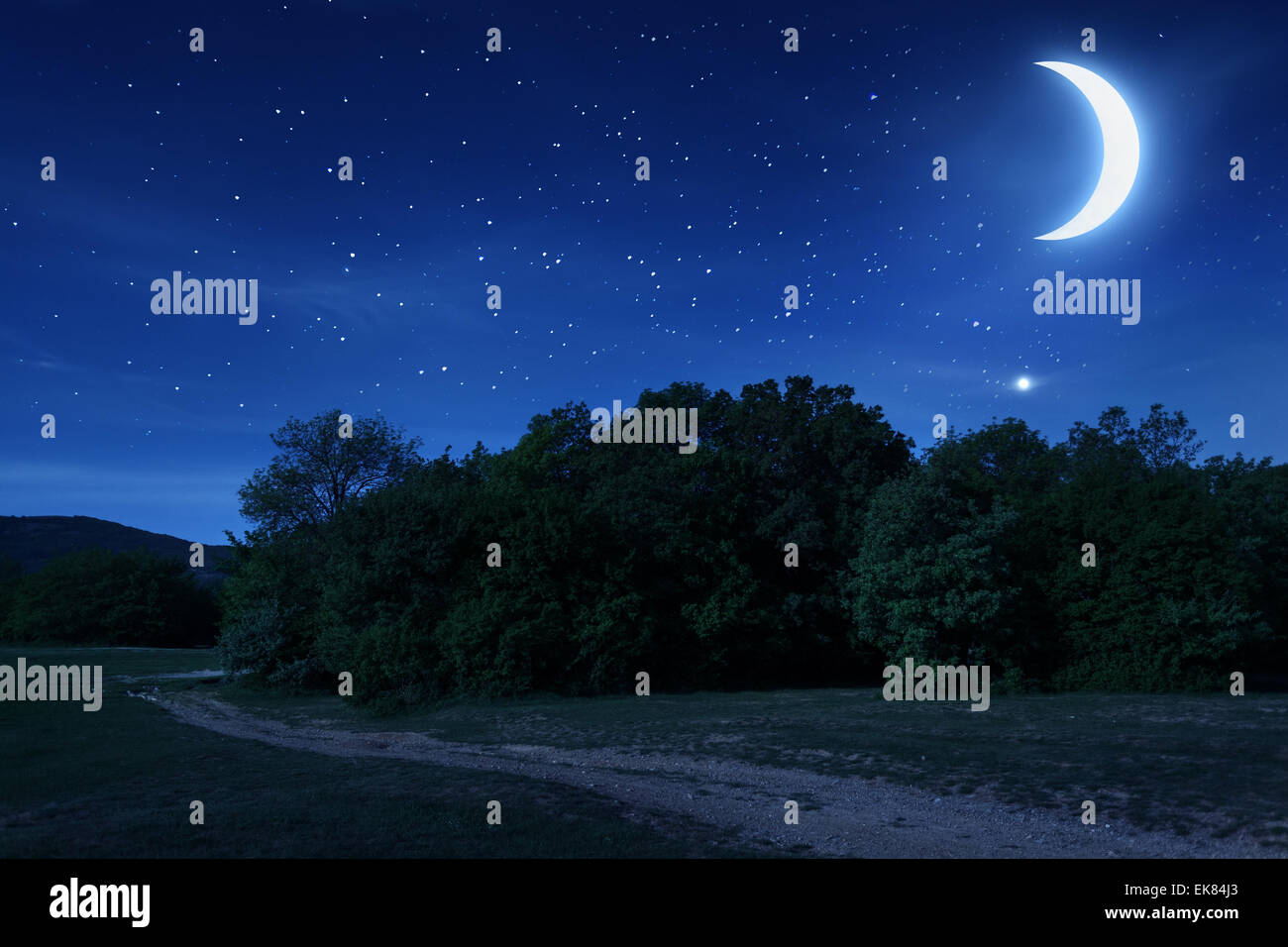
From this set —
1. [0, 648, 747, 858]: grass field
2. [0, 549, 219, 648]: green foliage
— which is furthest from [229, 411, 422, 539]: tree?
[0, 549, 219, 648]: green foliage

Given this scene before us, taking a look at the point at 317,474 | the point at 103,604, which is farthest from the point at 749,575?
the point at 103,604

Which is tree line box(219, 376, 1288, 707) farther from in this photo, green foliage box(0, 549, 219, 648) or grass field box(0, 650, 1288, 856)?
green foliage box(0, 549, 219, 648)

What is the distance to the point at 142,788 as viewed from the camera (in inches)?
541

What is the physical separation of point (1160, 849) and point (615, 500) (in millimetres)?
29650

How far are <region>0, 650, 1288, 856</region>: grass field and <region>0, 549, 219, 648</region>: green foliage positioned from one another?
58485mm

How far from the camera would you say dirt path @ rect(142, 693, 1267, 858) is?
33.9 feet

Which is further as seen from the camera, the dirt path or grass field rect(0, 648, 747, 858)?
the dirt path

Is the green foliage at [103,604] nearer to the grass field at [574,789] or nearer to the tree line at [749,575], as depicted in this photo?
the tree line at [749,575]

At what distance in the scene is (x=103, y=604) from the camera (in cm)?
7681

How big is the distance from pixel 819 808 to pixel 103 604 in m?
Answer: 86.6

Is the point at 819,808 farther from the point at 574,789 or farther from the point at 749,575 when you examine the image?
the point at 749,575
